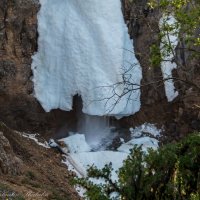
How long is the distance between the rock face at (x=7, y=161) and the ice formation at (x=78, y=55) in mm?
5440

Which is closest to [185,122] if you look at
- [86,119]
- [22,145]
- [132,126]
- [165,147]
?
[132,126]

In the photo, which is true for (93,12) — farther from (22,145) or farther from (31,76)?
(22,145)

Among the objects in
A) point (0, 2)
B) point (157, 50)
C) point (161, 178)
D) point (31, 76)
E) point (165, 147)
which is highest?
point (0, 2)

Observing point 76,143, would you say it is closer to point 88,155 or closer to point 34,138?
point 88,155

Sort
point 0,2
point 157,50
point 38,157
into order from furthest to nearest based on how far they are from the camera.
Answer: point 0,2 → point 38,157 → point 157,50

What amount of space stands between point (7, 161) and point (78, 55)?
23.9 ft

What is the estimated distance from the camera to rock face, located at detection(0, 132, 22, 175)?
11258 millimetres

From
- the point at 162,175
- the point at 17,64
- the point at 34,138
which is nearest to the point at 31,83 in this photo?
the point at 17,64

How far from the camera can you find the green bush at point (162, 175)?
5395mm

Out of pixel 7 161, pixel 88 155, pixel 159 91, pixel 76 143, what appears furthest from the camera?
pixel 159 91

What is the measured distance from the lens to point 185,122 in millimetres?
18172

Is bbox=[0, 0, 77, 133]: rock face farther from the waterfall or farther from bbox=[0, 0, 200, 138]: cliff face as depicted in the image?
the waterfall

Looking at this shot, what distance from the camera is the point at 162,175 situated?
17.9ft

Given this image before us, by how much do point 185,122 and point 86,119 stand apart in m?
3.64
